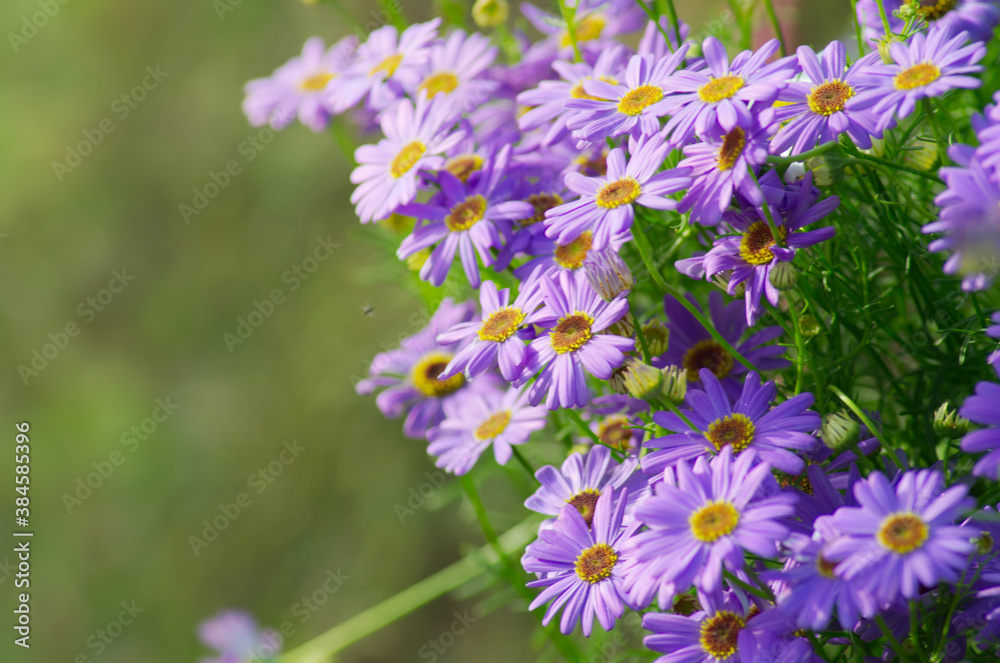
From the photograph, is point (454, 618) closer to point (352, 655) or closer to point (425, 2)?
point (352, 655)

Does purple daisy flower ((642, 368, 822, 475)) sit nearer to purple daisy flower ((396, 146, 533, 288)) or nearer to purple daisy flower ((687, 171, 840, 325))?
purple daisy flower ((687, 171, 840, 325))

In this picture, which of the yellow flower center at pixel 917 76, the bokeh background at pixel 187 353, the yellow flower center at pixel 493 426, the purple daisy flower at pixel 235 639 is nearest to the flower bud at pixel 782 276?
the yellow flower center at pixel 917 76

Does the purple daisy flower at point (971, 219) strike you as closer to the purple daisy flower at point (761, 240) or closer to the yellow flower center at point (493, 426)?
the purple daisy flower at point (761, 240)

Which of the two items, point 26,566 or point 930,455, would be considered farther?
point 26,566

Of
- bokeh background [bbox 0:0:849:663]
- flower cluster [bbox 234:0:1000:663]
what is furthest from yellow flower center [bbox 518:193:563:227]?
bokeh background [bbox 0:0:849:663]

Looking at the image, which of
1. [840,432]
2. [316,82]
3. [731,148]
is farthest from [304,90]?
[840,432]

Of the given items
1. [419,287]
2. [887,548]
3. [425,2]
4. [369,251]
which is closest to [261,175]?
[369,251]

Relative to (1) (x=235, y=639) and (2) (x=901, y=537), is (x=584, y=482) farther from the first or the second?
(1) (x=235, y=639)
